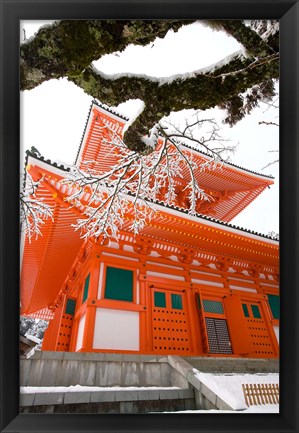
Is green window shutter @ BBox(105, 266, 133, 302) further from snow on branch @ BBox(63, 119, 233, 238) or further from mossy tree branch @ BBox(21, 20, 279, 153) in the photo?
mossy tree branch @ BBox(21, 20, 279, 153)

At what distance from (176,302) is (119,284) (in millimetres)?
1279

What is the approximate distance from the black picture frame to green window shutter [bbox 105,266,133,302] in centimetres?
352

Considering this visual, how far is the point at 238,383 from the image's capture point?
3.26 metres

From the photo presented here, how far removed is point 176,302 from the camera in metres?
5.96

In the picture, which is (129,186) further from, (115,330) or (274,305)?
(274,305)

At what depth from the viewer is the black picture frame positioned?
1794mm

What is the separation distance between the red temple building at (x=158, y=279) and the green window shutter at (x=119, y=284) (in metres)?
0.02

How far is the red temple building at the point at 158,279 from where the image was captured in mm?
5109

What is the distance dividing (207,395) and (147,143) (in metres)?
2.54

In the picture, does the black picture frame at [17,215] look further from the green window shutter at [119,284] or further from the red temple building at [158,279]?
the green window shutter at [119,284]

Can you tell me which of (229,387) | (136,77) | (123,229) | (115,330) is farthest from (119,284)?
(136,77)

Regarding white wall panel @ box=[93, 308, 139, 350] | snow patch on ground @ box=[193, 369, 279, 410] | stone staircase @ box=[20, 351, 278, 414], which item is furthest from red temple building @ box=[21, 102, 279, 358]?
snow patch on ground @ box=[193, 369, 279, 410]

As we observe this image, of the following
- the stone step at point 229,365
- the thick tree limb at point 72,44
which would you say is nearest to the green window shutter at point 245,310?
the stone step at point 229,365
